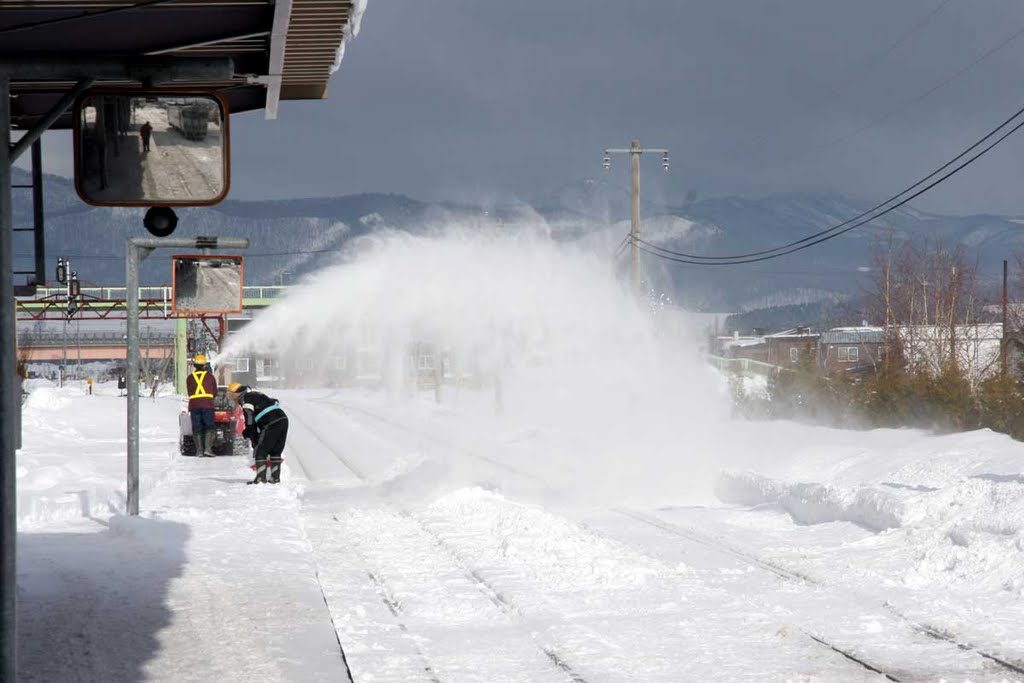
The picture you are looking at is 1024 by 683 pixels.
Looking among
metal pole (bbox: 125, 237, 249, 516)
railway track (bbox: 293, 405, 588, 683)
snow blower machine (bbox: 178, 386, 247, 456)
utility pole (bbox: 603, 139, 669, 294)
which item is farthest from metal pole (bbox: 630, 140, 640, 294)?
metal pole (bbox: 125, 237, 249, 516)

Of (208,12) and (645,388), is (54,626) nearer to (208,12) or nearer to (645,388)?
(208,12)

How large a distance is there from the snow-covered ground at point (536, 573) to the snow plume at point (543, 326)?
4.90 metres

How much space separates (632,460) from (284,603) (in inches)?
534

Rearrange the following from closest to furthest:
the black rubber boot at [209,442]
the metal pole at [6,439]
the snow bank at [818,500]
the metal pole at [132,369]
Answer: the metal pole at [6,439]
the snow bank at [818,500]
the metal pole at [132,369]
the black rubber boot at [209,442]

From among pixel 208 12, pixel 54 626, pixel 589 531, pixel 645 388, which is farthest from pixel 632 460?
pixel 208 12

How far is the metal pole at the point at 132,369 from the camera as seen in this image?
1369cm

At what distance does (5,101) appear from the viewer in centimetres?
539

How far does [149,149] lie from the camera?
5516 mm

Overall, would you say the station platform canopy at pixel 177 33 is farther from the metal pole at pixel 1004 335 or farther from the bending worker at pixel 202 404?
the metal pole at pixel 1004 335

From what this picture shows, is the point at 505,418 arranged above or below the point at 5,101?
below

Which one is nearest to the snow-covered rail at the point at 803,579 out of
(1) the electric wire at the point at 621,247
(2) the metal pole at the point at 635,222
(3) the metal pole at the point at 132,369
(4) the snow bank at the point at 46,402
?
(3) the metal pole at the point at 132,369

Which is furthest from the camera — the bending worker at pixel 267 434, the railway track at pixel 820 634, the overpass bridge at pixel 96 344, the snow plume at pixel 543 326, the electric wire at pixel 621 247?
the overpass bridge at pixel 96 344

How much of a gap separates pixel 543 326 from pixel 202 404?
9.75 meters

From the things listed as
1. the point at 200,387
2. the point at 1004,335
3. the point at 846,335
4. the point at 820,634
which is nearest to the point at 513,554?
the point at 820,634
